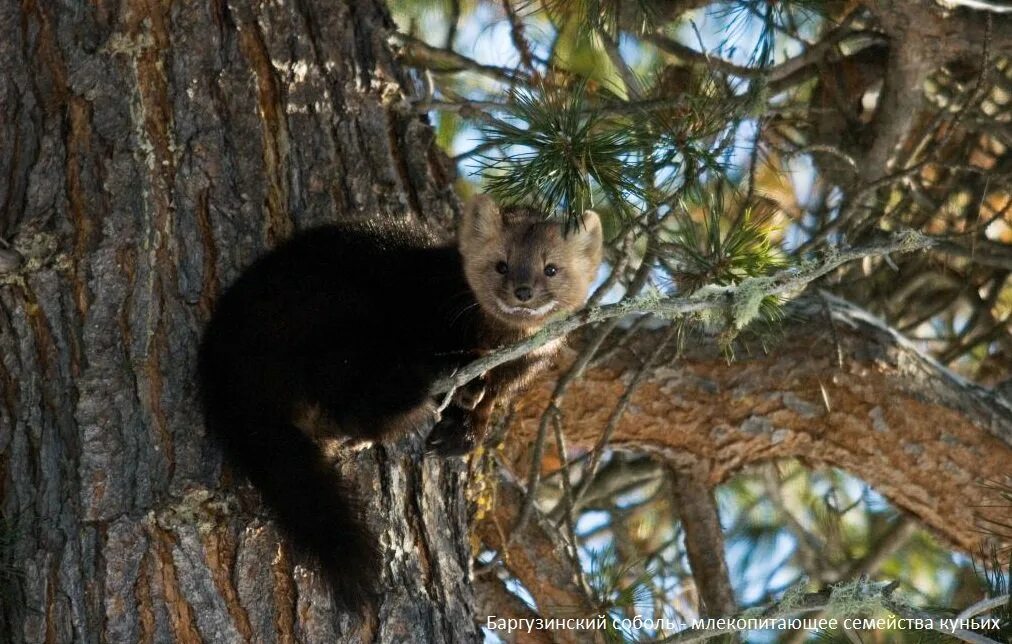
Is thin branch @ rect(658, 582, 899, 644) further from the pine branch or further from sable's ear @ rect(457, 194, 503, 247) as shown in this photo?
sable's ear @ rect(457, 194, 503, 247)

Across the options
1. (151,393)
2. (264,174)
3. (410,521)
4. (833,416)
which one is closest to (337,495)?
(410,521)

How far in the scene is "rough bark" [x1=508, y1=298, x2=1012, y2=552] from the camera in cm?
439

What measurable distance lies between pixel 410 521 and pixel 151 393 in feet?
2.48

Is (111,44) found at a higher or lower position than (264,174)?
higher

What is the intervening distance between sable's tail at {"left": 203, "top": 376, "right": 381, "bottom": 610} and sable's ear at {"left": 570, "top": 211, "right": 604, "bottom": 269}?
49.4 inches

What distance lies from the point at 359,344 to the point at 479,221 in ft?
2.13

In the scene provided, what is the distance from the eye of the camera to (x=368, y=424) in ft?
10.6

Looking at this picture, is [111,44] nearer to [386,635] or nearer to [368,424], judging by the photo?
[368,424]

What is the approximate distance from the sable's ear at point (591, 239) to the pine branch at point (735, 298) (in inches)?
41.8

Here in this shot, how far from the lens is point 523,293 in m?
3.71

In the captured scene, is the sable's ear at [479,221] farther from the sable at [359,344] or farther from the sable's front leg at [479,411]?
the sable's front leg at [479,411]

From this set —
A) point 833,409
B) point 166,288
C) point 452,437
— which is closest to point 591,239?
point 452,437

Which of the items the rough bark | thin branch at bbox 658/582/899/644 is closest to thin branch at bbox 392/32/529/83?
the rough bark

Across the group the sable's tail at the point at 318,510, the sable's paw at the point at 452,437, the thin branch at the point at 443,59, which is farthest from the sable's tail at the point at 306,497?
the thin branch at the point at 443,59
